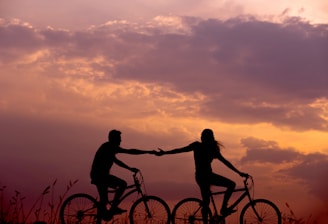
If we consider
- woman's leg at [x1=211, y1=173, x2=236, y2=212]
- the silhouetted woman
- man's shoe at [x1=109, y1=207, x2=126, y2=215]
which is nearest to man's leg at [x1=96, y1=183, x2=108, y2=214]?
man's shoe at [x1=109, y1=207, x2=126, y2=215]

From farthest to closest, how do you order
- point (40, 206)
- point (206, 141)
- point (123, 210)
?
1. point (123, 210)
2. point (206, 141)
3. point (40, 206)

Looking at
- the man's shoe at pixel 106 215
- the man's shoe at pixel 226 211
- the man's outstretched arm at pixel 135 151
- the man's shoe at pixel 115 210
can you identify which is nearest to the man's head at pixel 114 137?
the man's outstretched arm at pixel 135 151

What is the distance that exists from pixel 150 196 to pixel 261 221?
3361 mm

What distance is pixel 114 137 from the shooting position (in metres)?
16.5

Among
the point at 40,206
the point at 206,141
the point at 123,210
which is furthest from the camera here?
the point at 123,210

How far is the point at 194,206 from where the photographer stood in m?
17.0

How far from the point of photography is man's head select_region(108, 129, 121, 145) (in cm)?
1652

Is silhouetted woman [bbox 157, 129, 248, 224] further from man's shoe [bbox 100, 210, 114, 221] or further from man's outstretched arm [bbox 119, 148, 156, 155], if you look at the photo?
man's shoe [bbox 100, 210, 114, 221]

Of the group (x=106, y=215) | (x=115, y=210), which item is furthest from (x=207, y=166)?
(x=106, y=215)

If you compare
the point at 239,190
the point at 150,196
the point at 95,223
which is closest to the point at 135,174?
the point at 150,196

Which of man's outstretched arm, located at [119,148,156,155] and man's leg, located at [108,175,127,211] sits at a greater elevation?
man's outstretched arm, located at [119,148,156,155]

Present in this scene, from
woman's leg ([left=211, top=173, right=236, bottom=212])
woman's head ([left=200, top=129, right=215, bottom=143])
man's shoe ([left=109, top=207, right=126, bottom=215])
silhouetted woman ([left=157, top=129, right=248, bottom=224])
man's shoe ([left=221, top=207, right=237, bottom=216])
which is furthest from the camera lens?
man's shoe ([left=109, top=207, right=126, bottom=215])

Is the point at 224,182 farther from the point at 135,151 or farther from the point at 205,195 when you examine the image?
the point at 135,151

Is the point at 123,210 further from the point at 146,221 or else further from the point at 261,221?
the point at 261,221
